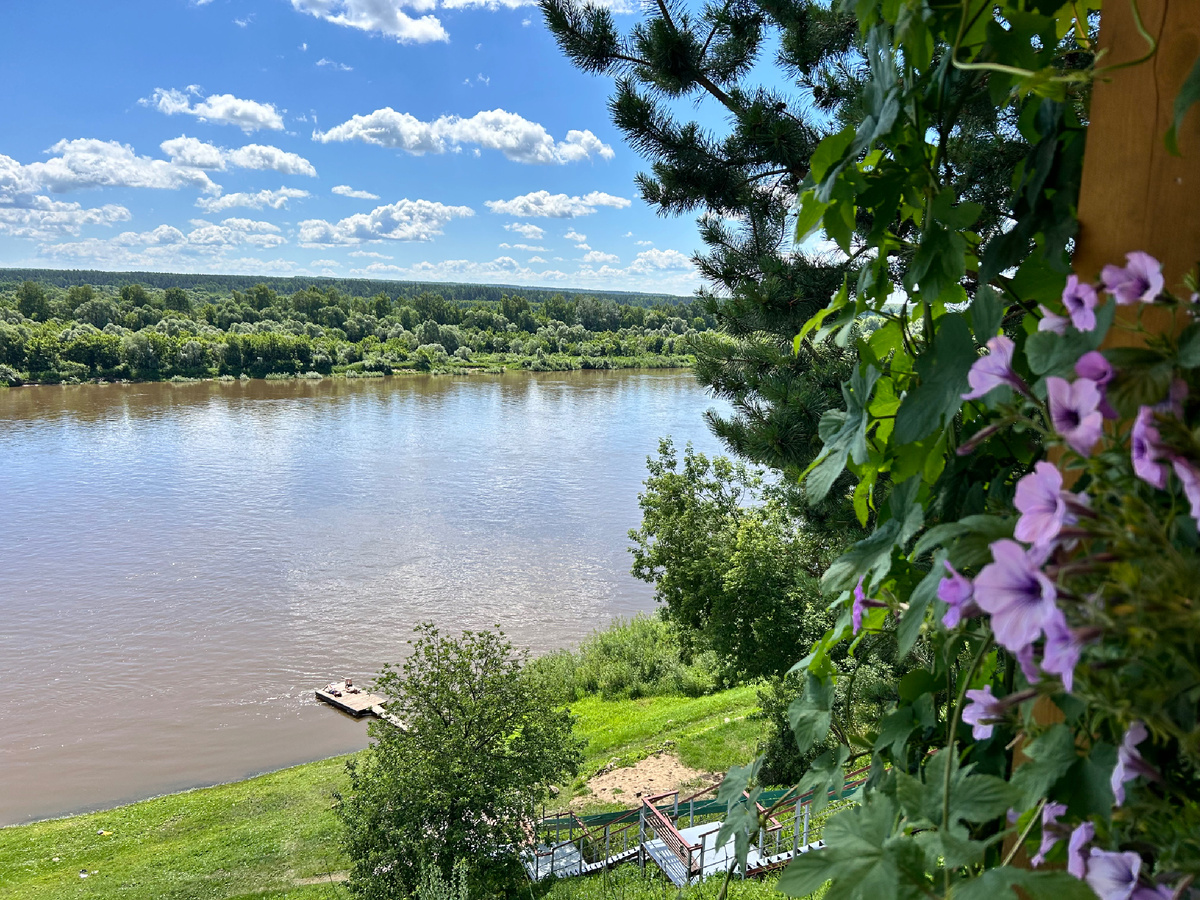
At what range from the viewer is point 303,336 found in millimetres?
51375

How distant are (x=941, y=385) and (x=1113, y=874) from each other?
32cm

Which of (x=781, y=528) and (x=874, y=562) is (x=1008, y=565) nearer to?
(x=874, y=562)

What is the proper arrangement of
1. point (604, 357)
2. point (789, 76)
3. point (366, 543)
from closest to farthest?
point (789, 76) → point (366, 543) → point (604, 357)

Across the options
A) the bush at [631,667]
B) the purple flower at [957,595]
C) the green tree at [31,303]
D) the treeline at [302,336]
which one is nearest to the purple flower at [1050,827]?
the purple flower at [957,595]

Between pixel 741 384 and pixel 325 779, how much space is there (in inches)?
411

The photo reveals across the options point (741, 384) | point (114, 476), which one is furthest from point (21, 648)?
point (741, 384)

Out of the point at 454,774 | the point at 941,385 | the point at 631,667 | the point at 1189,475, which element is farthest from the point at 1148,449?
the point at 631,667

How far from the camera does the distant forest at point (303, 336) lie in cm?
4403

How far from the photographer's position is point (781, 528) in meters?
10.7

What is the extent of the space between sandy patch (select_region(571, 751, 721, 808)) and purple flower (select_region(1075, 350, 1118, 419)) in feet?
34.7

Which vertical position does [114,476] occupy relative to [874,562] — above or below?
below

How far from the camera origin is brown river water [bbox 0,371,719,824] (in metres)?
13.1

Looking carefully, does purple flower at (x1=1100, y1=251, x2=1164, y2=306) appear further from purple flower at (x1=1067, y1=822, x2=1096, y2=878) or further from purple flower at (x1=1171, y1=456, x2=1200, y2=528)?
purple flower at (x1=1067, y1=822, x2=1096, y2=878)

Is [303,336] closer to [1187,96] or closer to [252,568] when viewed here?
[252,568]
